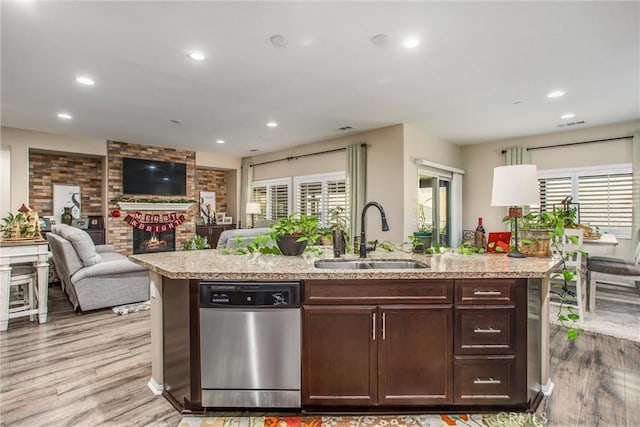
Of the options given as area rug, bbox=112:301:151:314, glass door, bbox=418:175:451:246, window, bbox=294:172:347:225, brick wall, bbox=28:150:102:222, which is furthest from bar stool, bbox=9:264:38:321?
glass door, bbox=418:175:451:246

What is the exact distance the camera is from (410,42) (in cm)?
267

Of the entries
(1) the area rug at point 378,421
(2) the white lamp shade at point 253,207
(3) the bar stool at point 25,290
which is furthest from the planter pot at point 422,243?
(2) the white lamp shade at point 253,207

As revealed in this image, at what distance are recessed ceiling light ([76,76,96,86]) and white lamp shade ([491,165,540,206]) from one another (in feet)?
13.1

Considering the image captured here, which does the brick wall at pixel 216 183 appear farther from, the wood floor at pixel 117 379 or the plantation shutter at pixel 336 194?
the wood floor at pixel 117 379

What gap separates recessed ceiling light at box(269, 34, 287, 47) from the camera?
8.47ft

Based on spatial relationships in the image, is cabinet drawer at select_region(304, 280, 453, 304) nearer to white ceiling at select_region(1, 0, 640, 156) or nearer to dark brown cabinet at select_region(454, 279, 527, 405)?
dark brown cabinet at select_region(454, 279, 527, 405)

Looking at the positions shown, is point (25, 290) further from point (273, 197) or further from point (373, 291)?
point (273, 197)

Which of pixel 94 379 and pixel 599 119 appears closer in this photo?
pixel 94 379

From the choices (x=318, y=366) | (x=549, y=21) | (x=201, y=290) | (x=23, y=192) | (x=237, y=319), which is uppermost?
(x=549, y=21)

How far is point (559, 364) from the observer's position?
2.59 meters

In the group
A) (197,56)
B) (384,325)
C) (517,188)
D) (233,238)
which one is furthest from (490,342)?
(233,238)

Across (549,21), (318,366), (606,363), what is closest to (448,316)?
(318,366)

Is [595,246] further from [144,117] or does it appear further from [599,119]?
[144,117]

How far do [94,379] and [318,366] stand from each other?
1.76m
